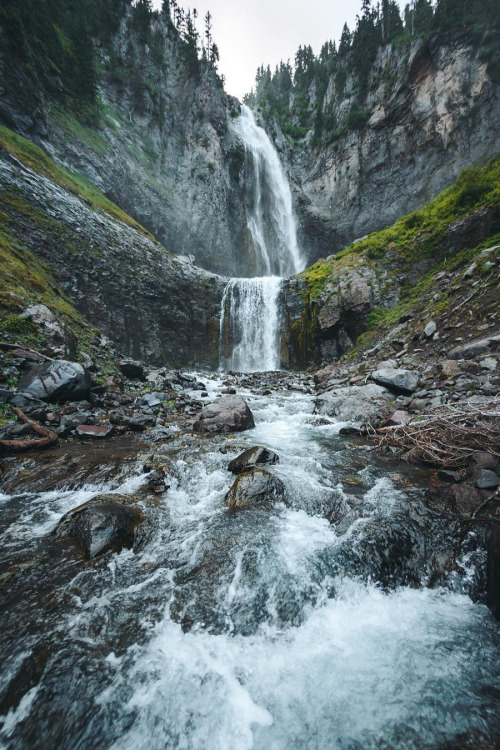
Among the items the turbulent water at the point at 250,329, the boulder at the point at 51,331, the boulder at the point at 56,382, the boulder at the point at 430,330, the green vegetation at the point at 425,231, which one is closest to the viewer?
the boulder at the point at 56,382

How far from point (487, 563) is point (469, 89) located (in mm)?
40938

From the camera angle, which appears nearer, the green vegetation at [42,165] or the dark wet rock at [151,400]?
the dark wet rock at [151,400]

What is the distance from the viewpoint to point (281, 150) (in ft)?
137

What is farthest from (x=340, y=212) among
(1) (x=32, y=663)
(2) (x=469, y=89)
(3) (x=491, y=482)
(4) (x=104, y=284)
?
(1) (x=32, y=663)

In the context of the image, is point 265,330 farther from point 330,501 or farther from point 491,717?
point 491,717

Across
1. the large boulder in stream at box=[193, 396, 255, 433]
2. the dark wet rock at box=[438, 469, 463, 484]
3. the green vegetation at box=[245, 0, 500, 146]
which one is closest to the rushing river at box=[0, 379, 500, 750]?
the dark wet rock at box=[438, 469, 463, 484]

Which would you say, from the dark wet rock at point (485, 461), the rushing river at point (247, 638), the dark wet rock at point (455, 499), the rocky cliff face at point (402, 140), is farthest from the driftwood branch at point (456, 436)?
the rocky cliff face at point (402, 140)

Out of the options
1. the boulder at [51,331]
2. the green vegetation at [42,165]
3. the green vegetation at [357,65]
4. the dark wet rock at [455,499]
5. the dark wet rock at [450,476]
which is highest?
the green vegetation at [357,65]

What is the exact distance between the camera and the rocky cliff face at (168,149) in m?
23.7

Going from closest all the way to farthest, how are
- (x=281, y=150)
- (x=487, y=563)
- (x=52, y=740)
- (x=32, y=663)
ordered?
(x=52, y=740), (x=32, y=663), (x=487, y=563), (x=281, y=150)

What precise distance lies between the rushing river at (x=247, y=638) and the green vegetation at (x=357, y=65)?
135 feet

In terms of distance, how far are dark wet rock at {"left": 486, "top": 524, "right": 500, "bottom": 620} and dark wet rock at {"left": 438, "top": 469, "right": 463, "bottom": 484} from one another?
121 centimetres

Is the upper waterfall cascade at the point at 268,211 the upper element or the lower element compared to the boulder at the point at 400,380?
upper

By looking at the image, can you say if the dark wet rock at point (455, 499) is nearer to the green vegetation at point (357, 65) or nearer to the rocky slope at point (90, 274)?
the rocky slope at point (90, 274)
